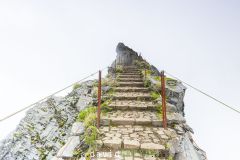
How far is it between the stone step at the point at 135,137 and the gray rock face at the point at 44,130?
3722 millimetres

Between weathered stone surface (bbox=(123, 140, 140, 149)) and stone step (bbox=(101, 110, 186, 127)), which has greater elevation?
stone step (bbox=(101, 110, 186, 127))

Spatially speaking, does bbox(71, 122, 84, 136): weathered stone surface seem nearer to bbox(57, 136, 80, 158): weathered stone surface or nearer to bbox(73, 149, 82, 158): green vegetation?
bbox(57, 136, 80, 158): weathered stone surface

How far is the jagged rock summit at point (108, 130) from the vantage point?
12.4ft

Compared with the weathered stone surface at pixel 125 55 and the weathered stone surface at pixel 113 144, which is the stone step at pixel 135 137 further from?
the weathered stone surface at pixel 125 55

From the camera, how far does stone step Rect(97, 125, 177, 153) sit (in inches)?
149

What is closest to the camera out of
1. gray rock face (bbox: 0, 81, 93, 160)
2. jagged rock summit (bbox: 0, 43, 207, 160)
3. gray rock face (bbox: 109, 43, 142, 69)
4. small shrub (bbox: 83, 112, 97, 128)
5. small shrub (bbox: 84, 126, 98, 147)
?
jagged rock summit (bbox: 0, 43, 207, 160)

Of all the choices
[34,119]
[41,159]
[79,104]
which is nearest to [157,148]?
[41,159]

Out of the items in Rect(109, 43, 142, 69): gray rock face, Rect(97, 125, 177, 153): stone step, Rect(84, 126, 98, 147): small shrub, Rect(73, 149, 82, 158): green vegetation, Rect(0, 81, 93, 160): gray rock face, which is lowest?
Rect(0, 81, 93, 160): gray rock face

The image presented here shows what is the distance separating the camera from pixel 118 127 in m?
4.89

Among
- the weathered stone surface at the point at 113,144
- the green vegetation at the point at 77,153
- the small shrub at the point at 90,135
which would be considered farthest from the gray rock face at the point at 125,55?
the green vegetation at the point at 77,153

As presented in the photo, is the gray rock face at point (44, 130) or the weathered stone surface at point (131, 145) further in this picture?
the gray rock face at point (44, 130)

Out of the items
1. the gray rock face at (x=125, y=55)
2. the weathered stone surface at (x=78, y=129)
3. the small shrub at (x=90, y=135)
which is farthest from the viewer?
the gray rock face at (x=125, y=55)

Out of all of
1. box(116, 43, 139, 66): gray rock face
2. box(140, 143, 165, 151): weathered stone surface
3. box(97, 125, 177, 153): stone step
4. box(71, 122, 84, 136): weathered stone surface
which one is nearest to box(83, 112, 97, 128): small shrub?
box(71, 122, 84, 136): weathered stone surface

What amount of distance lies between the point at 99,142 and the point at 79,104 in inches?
206
